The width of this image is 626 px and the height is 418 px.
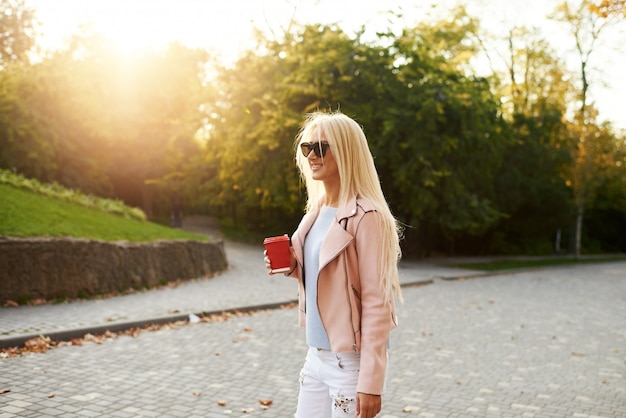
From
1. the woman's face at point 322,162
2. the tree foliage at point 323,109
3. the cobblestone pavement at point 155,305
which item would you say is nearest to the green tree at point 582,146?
the tree foliage at point 323,109

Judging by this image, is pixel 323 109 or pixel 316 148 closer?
pixel 316 148

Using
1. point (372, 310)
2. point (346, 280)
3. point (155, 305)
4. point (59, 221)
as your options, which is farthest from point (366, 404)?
point (59, 221)

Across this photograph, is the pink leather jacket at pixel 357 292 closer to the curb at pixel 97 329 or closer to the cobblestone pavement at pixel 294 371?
the cobblestone pavement at pixel 294 371

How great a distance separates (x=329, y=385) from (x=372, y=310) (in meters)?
0.41

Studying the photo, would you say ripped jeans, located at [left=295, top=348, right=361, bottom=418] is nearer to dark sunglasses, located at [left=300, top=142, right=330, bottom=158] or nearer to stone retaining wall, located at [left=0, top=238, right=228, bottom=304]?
dark sunglasses, located at [left=300, top=142, right=330, bottom=158]

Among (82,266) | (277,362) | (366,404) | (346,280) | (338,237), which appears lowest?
(277,362)

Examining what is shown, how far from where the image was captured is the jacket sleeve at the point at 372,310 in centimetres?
282

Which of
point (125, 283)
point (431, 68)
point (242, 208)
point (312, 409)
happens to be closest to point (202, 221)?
point (242, 208)

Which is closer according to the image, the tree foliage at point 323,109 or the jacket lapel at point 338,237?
the jacket lapel at point 338,237

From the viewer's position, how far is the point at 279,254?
10.5ft

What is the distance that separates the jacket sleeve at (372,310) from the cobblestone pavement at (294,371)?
3198mm

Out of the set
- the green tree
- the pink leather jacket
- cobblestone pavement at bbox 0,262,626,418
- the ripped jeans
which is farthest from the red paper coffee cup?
the green tree

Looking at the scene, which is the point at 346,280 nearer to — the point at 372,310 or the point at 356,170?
the point at 372,310

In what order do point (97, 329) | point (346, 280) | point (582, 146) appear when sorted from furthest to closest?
point (582, 146) < point (97, 329) < point (346, 280)
